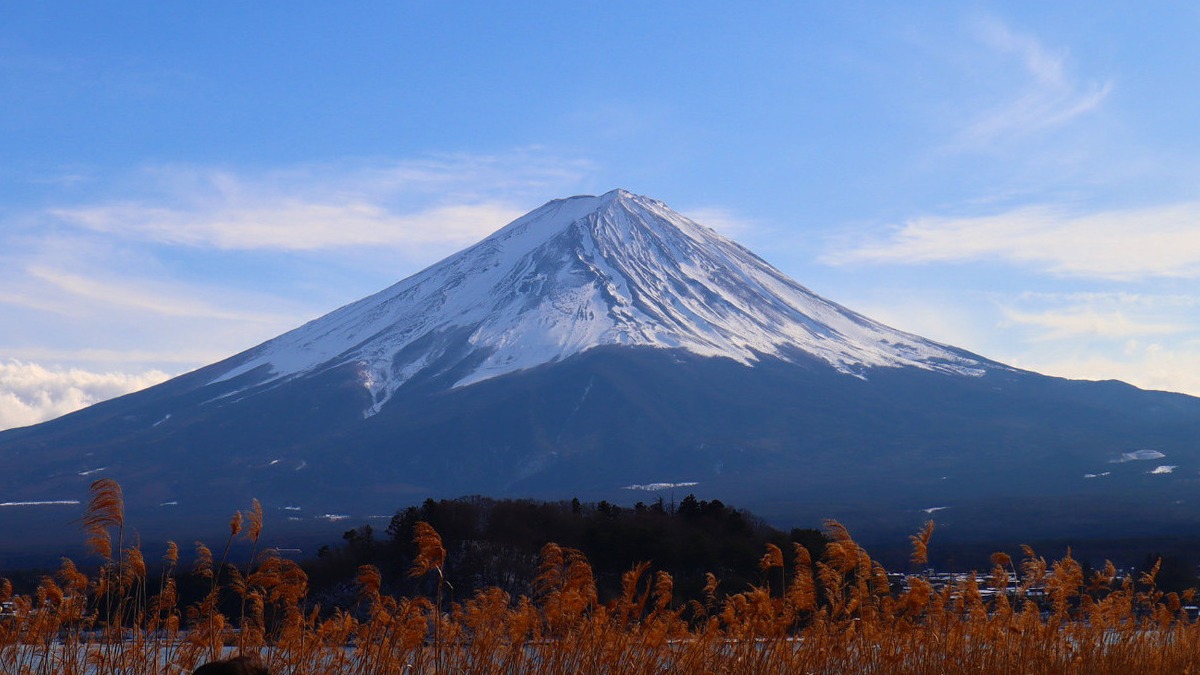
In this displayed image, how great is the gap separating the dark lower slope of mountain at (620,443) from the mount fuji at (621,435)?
374mm

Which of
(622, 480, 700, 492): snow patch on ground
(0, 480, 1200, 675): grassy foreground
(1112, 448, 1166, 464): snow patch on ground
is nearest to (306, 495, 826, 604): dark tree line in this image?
(0, 480, 1200, 675): grassy foreground

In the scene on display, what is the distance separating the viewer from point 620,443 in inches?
6521

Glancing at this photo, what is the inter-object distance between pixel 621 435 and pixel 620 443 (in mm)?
2181

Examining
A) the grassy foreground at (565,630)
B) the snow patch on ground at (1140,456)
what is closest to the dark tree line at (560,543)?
the grassy foreground at (565,630)

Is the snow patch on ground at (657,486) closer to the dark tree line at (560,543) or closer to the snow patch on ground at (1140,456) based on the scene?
the snow patch on ground at (1140,456)

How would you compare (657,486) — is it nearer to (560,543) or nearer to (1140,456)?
(1140,456)

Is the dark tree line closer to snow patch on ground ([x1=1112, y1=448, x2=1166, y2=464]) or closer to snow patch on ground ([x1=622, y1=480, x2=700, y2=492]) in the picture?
snow patch on ground ([x1=622, y1=480, x2=700, y2=492])

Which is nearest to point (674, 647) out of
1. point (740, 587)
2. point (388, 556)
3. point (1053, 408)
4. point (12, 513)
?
point (740, 587)

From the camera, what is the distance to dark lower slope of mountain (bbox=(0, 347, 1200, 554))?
132m

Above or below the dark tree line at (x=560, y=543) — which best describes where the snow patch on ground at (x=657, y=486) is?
above

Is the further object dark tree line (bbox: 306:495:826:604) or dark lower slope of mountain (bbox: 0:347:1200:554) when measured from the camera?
dark lower slope of mountain (bbox: 0:347:1200:554)

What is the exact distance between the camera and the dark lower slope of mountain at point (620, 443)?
13250cm

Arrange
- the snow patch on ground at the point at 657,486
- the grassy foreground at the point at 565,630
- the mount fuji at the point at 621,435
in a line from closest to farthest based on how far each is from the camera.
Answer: the grassy foreground at the point at 565,630 → the mount fuji at the point at 621,435 → the snow patch on ground at the point at 657,486

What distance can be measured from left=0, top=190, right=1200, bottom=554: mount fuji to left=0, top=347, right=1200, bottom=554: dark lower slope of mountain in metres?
0.37
